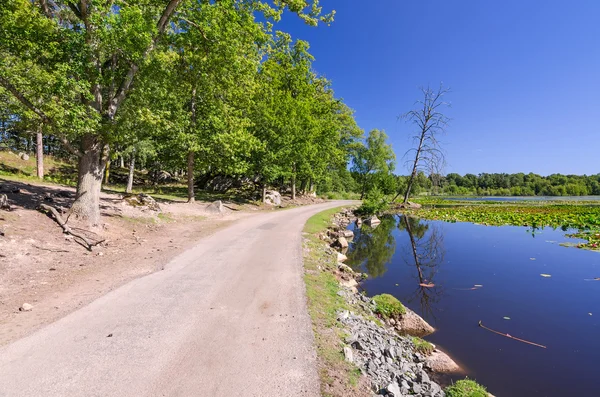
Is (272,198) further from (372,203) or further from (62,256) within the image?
(62,256)

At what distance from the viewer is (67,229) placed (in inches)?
391

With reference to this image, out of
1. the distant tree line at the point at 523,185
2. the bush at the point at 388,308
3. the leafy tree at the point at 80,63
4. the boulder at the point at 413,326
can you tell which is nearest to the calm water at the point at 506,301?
the boulder at the point at 413,326

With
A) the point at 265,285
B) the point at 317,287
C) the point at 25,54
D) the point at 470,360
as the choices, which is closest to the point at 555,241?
the point at 470,360

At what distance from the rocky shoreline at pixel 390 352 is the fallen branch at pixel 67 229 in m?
8.38

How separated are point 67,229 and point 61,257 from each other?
1862 millimetres

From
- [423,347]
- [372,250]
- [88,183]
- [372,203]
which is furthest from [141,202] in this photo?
[372,203]

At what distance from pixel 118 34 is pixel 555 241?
24.8m

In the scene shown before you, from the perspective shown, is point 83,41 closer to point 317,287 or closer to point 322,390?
point 317,287

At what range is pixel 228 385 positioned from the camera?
369cm

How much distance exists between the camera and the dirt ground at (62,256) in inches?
230

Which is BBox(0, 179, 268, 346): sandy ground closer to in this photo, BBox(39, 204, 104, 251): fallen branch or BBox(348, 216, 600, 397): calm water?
BBox(39, 204, 104, 251): fallen branch

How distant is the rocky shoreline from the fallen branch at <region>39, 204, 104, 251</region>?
27.5 feet

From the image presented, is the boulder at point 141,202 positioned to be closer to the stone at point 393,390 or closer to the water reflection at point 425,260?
the water reflection at point 425,260

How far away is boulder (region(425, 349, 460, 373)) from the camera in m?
5.65
